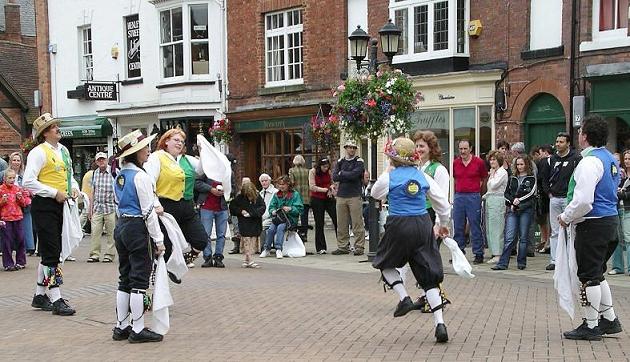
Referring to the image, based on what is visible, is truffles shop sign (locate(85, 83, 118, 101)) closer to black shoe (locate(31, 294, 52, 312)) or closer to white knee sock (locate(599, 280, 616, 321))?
black shoe (locate(31, 294, 52, 312))

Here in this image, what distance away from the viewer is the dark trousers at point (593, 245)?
6836 mm

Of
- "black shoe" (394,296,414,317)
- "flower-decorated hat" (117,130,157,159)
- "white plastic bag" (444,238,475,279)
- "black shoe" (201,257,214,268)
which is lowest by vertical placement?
"black shoe" (201,257,214,268)

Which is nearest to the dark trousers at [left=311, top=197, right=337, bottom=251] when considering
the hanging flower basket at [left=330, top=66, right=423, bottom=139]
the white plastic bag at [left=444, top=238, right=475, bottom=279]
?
the hanging flower basket at [left=330, top=66, right=423, bottom=139]

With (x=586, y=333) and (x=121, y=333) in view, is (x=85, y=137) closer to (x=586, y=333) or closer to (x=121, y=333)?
(x=121, y=333)

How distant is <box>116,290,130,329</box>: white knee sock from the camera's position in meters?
7.07

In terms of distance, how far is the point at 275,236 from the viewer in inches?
561

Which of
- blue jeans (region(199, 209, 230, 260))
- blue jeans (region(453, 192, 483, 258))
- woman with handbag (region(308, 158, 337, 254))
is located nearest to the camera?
blue jeans (region(453, 192, 483, 258))

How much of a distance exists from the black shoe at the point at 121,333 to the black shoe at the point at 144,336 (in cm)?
11

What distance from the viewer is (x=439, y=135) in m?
17.8

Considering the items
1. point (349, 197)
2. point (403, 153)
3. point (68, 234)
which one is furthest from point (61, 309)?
point (349, 197)

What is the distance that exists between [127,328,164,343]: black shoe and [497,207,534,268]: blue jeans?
631 cm

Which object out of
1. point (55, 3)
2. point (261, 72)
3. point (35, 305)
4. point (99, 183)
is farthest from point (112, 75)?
point (35, 305)

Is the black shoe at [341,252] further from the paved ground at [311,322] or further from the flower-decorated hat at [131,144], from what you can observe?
the flower-decorated hat at [131,144]

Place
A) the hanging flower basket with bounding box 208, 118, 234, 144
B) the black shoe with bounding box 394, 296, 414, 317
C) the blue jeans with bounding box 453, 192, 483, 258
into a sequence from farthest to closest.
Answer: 1. the hanging flower basket with bounding box 208, 118, 234, 144
2. the blue jeans with bounding box 453, 192, 483, 258
3. the black shoe with bounding box 394, 296, 414, 317
